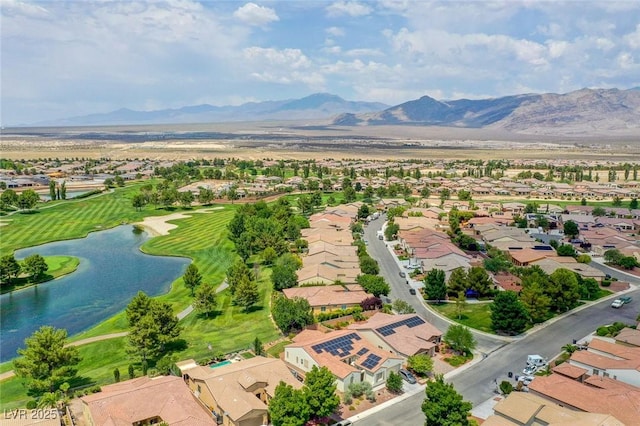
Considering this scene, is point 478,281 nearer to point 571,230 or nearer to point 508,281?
point 508,281

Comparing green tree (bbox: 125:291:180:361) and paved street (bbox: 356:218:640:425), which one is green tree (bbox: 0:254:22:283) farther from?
paved street (bbox: 356:218:640:425)

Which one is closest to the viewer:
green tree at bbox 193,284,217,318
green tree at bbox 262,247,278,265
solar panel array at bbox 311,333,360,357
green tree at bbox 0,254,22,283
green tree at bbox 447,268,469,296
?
solar panel array at bbox 311,333,360,357

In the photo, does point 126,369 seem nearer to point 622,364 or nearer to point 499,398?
point 499,398

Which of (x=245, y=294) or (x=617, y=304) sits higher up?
(x=245, y=294)

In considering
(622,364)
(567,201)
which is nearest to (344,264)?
(622,364)

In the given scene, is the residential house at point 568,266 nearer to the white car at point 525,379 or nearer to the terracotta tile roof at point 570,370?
the terracotta tile roof at point 570,370

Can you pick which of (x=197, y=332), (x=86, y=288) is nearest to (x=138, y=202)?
(x=86, y=288)

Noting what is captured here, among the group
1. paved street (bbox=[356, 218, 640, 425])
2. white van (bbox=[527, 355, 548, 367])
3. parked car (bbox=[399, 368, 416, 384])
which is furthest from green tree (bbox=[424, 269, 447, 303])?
parked car (bbox=[399, 368, 416, 384])

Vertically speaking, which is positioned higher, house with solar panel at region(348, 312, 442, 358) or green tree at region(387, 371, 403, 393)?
house with solar panel at region(348, 312, 442, 358)
